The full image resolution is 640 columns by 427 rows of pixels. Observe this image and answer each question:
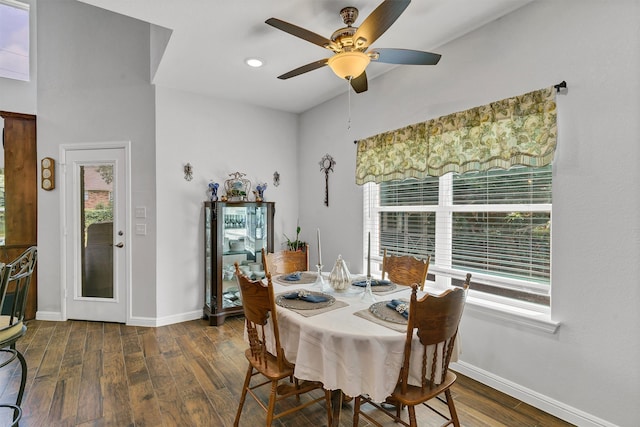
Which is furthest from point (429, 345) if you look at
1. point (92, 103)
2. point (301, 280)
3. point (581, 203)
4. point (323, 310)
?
point (92, 103)

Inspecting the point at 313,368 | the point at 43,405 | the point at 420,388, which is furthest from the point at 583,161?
the point at 43,405

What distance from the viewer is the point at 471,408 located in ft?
7.29

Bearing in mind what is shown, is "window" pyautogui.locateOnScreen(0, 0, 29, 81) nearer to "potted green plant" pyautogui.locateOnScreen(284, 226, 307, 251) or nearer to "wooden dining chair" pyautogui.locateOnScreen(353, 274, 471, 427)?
"potted green plant" pyautogui.locateOnScreen(284, 226, 307, 251)

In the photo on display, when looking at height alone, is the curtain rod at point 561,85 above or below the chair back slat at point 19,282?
above

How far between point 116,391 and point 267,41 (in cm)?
296

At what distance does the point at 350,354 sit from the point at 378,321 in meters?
0.24

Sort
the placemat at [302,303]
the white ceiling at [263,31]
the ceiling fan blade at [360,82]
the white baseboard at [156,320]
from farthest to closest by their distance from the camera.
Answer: the white baseboard at [156,320] → the ceiling fan blade at [360,82] → the white ceiling at [263,31] → the placemat at [302,303]

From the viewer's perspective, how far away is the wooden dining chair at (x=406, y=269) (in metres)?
2.60

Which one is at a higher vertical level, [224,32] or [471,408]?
[224,32]

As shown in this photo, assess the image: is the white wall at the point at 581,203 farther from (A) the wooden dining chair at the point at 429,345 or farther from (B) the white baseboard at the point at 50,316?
(B) the white baseboard at the point at 50,316

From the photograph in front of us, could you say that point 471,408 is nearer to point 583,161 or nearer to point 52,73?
point 583,161

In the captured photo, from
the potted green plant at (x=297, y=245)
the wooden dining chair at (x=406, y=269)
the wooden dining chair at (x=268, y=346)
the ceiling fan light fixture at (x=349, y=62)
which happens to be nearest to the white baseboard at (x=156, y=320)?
the potted green plant at (x=297, y=245)

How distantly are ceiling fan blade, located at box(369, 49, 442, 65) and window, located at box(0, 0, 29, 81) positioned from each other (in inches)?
175

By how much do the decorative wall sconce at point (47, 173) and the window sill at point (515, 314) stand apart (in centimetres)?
470
